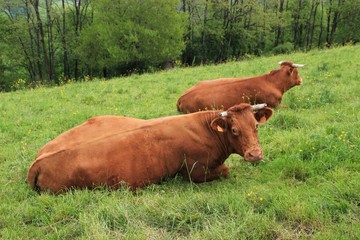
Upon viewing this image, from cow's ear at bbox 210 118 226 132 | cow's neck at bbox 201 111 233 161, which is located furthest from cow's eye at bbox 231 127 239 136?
cow's neck at bbox 201 111 233 161

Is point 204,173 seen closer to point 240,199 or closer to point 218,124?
point 218,124

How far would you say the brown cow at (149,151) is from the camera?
18.4 feet

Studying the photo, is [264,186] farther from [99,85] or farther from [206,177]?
[99,85]

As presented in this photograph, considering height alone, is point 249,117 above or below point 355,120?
above

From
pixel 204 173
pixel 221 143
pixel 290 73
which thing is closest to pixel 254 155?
pixel 221 143

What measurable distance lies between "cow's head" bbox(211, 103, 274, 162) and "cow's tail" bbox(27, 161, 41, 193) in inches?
114

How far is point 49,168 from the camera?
566 cm

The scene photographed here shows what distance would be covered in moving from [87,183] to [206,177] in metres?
1.91

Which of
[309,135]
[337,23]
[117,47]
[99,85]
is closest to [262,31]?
[337,23]

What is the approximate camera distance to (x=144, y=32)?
4094 centimetres

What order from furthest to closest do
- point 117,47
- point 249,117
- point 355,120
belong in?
point 117,47, point 355,120, point 249,117

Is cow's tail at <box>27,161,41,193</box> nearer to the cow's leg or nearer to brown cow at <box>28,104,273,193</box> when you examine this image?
brown cow at <box>28,104,273,193</box>

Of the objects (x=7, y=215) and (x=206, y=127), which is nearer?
(x=7, y=215)

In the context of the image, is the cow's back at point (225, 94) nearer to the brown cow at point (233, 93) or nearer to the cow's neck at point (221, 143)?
the brown cow at point (233, 93)
